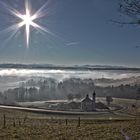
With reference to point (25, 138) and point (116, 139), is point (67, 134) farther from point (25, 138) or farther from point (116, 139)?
point (116, 139)

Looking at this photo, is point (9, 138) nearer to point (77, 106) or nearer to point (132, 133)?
point (132, 133)

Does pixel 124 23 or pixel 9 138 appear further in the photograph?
pixel 9 138

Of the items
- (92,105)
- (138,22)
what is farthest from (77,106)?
(138,22)

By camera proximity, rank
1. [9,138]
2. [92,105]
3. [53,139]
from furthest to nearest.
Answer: [92,105] < [9,138] < [53,139]

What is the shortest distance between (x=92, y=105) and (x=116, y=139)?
11468 cm

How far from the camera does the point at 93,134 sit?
20.3 metres

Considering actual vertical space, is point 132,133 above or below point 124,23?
below

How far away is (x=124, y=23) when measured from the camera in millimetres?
10805

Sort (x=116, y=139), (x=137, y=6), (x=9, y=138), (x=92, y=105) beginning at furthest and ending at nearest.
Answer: (x=92, y=105) → (x=9, y=138) → (x=116, y=139) → (x=137, y=6)

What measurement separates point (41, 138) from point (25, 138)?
106 cm

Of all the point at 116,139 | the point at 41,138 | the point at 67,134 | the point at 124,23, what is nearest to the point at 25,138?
the point at 41,138

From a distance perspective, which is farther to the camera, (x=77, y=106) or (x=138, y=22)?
(x=77, y=106)

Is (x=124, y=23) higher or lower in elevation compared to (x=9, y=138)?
higher

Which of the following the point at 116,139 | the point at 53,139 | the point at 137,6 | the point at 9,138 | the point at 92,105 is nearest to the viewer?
the point at 137,6
